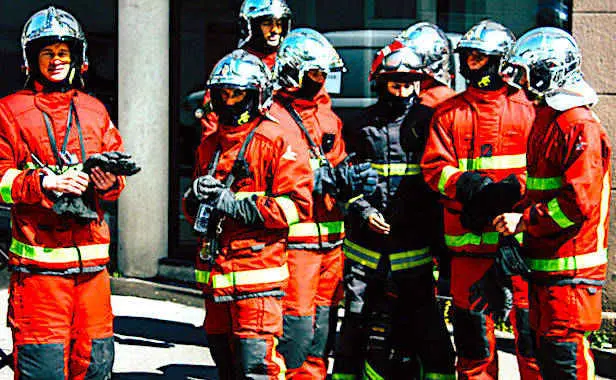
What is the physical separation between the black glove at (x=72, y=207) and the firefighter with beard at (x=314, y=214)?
47.4 inches

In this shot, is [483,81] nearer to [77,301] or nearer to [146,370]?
→ [77,301]

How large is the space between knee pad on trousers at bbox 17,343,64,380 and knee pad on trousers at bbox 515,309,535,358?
2426 millimetres

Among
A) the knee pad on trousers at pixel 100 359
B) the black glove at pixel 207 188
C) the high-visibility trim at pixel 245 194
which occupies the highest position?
the black glove at pixel 207 188

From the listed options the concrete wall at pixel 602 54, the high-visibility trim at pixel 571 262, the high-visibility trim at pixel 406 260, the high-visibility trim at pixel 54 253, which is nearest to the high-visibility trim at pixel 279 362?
the high-visibility trim at pixel 406 260

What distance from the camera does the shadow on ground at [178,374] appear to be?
22.1ft

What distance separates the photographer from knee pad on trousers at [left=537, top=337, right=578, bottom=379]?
475 cm

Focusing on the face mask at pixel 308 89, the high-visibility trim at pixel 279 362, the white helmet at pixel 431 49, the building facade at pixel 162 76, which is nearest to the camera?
the high-visibility trim at pixel 279 362

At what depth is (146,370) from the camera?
272 inches

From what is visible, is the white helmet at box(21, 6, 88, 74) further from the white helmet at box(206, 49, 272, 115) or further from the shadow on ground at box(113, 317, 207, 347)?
the shadow on ground at box(113, 317, 207, 347)

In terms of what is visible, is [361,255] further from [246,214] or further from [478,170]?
[246,214]

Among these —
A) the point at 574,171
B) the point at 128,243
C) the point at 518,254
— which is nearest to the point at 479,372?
the point at 518,254

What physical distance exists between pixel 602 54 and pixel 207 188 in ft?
11.9

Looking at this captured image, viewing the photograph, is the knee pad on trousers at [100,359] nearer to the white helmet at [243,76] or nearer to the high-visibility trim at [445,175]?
the white helmet at [243,76]

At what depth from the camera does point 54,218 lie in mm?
5102
